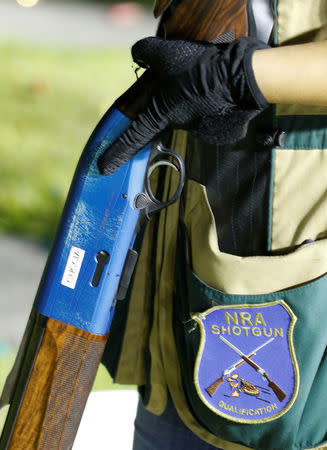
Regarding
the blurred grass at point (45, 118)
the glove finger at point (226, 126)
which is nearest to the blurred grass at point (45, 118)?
the blurred grass at point (45, 118)

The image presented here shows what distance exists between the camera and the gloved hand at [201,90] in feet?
2.97

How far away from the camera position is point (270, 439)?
1049 mm

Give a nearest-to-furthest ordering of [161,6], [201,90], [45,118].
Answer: [201,90]
[161,6]
[45,118]

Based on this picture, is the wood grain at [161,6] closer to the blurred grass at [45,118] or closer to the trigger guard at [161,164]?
the trigger guard at [161,164]

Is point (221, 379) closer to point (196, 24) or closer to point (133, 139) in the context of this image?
point (133, 139)

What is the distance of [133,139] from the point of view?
1.01 m

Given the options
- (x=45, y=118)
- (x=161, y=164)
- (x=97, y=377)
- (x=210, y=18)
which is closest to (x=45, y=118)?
(x=45, y=118)

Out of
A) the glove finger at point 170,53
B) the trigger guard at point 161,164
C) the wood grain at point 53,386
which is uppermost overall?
the glove finger at point 170,53

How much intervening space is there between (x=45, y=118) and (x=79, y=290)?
4124mm

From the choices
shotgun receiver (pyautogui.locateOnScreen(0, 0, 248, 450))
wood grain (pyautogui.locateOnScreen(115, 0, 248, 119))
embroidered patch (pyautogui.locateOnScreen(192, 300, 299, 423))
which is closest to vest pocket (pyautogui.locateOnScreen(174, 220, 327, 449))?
embroidered patch (pyautogui.locateOnScreen(192, 300, 299, 423))

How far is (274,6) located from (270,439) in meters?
0.69

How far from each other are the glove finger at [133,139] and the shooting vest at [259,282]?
126mm

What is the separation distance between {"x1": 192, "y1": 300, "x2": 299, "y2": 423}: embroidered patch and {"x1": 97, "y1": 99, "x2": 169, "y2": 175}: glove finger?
283 mm

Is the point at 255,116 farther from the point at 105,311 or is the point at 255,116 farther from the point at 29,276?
the point at 29,276
